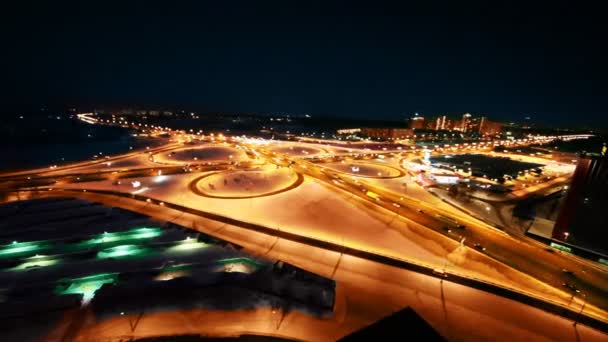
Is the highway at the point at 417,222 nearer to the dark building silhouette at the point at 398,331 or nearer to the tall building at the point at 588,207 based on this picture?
the tall building at the point at 588,207

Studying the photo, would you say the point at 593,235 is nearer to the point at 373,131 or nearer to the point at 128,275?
the point at 128,275

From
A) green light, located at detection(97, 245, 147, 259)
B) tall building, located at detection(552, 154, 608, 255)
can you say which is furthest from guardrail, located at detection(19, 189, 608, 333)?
tall building, located at detection(552, 154, 608, 255)

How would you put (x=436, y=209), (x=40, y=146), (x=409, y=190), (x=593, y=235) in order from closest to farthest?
(x=593, y=235) → (x=436, y=209) → (x=409, y=190) → (x=40, y=146)

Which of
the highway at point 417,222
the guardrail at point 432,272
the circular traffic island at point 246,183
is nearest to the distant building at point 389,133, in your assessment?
the highway at point 417,222

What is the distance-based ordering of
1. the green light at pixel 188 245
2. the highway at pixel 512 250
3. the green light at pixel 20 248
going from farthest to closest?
the green light at pixel 188 245
the green light at pixel 20 248
the highway at pixel 512 250

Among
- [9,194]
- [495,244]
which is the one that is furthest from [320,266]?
[9,194]

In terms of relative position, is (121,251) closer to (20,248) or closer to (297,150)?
(20,248)
